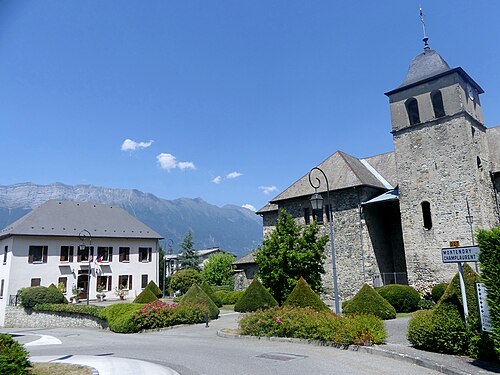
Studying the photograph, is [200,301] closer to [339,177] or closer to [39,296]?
[339,177]

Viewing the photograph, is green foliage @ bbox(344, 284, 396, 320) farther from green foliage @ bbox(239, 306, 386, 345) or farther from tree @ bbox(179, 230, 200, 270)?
tree @ bbox(179, 230, 200, 270)

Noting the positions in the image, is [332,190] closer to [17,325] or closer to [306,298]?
[306,298]

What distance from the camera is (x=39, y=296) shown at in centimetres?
3262

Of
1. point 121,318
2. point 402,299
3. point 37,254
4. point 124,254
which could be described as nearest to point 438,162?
point 402,299

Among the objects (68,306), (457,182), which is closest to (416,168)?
(457,182)

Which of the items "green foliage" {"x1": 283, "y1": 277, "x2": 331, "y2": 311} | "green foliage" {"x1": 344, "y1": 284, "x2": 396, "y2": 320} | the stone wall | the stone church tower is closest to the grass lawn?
"green foliage" {"x1": 283, "y1": 277, "x2": 331, "y2": 311}

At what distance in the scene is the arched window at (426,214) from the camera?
2541 centimetres

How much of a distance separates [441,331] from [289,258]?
11.1 m

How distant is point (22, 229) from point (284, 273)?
1189 inches

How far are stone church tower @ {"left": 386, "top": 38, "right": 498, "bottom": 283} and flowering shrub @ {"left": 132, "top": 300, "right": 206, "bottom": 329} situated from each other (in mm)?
14309

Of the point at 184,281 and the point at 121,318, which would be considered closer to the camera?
the point at 121,318

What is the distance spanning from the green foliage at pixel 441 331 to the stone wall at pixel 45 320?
19.8 metres

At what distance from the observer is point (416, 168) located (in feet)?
86.0

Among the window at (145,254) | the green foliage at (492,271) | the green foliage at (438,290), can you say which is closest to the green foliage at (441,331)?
the green foliage at (492,271)
